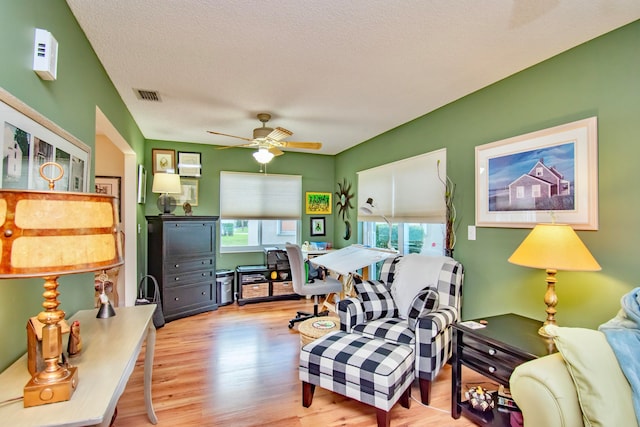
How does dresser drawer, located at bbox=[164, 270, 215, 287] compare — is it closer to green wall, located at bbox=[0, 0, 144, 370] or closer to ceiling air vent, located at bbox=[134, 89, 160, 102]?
green wall, located at bbox=[0, 0, 144, 370]

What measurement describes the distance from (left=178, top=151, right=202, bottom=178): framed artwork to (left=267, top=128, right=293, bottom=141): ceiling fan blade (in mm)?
2189

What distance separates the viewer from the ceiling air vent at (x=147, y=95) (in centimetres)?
291

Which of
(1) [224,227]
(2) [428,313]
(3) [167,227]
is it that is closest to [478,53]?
(2) [428,313]

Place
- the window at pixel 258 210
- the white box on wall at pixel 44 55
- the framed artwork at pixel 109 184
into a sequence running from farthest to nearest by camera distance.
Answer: the window at pixel 258 210
the framed artwork at pixel 109 184
the white box on wall at pixel 44 55

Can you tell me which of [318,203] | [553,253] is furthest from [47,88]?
[318,203]

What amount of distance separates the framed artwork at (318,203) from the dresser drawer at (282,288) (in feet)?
4.40

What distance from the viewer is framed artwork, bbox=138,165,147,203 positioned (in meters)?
4.18

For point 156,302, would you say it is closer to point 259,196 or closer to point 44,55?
point 259,196

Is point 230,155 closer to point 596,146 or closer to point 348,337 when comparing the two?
point 348,337

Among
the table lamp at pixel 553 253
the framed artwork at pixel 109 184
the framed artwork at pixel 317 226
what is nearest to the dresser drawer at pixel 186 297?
the framed artwork at pixel 109 184

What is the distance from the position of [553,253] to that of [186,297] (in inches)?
163

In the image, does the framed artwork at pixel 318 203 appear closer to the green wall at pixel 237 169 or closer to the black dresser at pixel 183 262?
the green wall at pixel 237 169

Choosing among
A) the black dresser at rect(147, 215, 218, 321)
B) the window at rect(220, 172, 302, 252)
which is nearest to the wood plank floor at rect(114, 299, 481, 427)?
the black dresser at rect(147, 215, 218, 321)

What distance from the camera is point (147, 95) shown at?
118 inches
